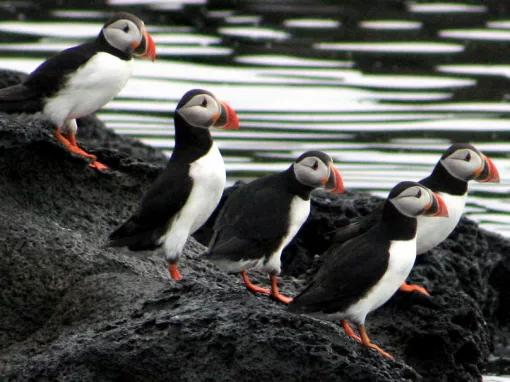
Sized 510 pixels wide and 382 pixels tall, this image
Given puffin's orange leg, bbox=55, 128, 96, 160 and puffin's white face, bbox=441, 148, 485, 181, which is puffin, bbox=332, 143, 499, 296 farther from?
puffin's orange leg, bbox=55, 128, 96, 160

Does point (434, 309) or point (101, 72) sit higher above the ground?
point (101, 72)

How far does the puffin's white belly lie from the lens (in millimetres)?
8289

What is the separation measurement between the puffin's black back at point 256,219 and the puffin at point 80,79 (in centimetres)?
144

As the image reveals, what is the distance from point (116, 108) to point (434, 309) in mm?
10388

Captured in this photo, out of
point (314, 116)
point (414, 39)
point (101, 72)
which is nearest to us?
point (101, 72)

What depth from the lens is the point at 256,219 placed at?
26.7ft

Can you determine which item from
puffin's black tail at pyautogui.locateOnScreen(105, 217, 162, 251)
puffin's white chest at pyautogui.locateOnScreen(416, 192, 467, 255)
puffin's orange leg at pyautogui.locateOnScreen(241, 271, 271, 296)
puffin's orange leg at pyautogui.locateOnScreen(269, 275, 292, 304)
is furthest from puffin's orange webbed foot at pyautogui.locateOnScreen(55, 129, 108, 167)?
puffin's white chest at pyautogui.locateOnScreen(416, 192, 467, 255)

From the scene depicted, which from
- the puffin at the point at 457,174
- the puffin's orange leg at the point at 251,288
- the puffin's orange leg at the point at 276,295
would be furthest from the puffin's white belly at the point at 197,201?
the puffin at the point at 457,174

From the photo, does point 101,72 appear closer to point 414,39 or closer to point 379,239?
point 379,239

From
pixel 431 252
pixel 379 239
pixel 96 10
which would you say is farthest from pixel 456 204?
pixel 96 10

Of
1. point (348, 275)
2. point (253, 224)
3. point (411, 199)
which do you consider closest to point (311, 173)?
point (253, 224)

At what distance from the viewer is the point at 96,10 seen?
2342 centimetres

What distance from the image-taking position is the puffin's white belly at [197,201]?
829cm

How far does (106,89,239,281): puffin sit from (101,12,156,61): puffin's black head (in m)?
1.30
